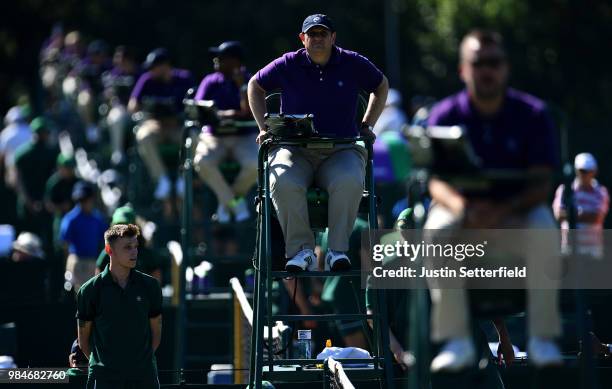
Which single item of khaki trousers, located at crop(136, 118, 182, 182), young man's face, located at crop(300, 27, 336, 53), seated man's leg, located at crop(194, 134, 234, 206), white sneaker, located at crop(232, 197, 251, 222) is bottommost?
white sneaker, located at crop(232, 197, 251, 222)

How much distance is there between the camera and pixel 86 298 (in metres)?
11.3

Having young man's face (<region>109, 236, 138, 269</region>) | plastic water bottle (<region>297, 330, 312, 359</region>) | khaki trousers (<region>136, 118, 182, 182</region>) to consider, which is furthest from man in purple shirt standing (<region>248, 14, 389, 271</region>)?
khaki trousers (<region>136, 118, 182, 182</region>)

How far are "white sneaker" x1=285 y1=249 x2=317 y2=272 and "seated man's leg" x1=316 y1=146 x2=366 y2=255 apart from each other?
0.54 ft

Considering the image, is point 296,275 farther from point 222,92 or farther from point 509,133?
point 222,92

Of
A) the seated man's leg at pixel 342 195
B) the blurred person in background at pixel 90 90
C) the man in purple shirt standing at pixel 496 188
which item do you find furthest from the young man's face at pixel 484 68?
the blurred person in background at pixel 90 90

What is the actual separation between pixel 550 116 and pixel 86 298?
4.16 meters

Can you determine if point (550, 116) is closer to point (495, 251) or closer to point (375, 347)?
point (495, 251)

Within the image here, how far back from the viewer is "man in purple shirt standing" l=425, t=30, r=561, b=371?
795cm

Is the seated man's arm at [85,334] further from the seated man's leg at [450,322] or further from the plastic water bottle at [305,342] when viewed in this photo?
the seated man's leg at [450,322]

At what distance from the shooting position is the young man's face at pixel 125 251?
11.3 meters

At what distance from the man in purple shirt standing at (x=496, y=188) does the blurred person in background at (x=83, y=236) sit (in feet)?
35.8

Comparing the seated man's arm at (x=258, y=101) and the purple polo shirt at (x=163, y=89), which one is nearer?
the seated man's arm at (x=258, y=101)

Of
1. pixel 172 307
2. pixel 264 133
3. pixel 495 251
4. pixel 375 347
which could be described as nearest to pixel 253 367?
pixel 375 347

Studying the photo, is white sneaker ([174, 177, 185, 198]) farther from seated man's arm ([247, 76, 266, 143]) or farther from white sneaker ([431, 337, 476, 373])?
white sneaker ([431, 337, 476, 373])
